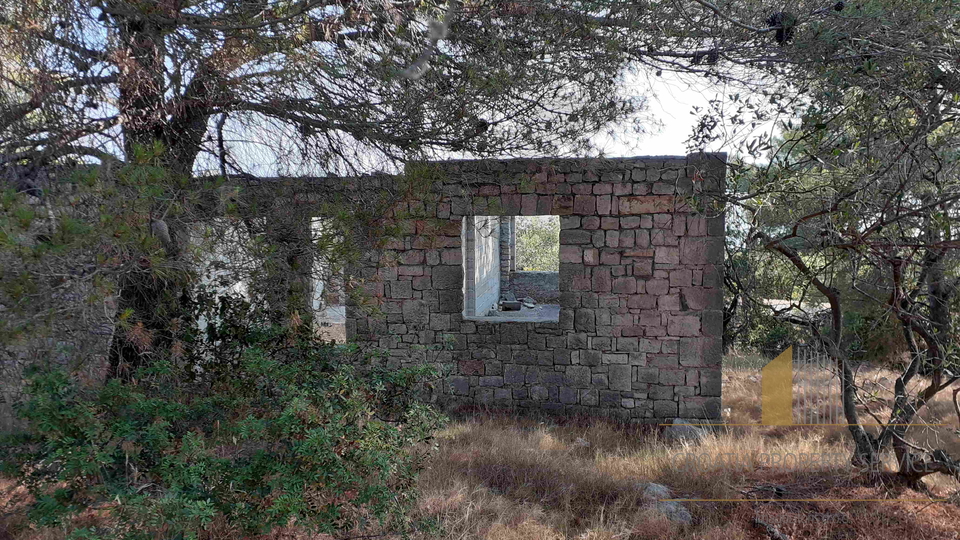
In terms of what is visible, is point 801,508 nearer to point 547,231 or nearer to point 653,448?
point 653,448

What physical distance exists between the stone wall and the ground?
64 cm

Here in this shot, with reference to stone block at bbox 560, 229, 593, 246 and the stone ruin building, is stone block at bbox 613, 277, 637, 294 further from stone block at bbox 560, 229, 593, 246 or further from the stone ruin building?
stone block at bbox 560, 229, 593, 246

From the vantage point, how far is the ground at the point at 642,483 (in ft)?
11.9

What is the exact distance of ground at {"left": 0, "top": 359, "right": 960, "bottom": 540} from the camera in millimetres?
3627

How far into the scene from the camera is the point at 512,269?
14.2 m

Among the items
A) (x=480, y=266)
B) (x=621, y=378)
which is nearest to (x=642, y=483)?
(x=621, y=378)

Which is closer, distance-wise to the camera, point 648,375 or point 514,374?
point 648,375

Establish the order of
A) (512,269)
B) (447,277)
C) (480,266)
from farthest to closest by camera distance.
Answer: (512,269)
(480,266)
(447,277)

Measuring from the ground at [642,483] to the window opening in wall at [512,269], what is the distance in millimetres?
2844

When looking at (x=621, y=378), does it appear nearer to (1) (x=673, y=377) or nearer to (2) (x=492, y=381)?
(1) (x=673, y=377)

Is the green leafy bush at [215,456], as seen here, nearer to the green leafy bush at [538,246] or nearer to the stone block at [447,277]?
the stone block at [447,277]

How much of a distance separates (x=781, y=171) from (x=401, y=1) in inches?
103

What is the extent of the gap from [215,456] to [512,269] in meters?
11.8

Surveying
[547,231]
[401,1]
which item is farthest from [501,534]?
[547,231]
